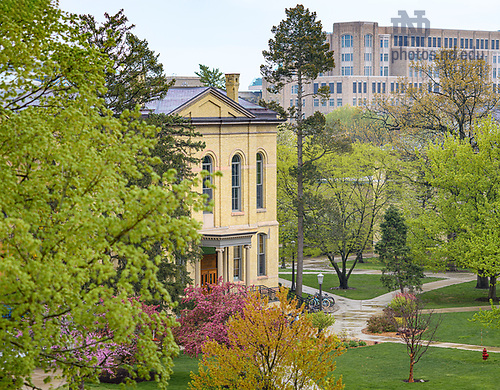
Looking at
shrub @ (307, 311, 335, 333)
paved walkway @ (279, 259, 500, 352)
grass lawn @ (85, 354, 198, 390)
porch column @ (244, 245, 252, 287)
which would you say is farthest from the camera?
porch column @ (244, 245, 252, 287)

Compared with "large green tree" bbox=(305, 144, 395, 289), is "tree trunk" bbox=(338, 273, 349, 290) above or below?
below

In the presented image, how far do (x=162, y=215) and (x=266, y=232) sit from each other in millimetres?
30817

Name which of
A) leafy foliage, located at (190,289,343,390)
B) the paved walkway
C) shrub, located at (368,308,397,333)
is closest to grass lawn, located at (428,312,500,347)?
the paved walkway

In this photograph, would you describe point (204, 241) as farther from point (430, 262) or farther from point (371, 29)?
point (371, 29)

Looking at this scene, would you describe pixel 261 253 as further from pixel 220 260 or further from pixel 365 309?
pixel 365 309

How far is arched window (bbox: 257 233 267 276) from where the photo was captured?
39.8m

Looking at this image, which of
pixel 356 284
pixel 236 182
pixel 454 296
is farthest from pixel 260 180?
pixel 454 296

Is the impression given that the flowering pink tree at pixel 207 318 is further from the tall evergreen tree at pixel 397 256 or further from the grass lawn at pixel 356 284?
the grass lawn at pixel 356 284

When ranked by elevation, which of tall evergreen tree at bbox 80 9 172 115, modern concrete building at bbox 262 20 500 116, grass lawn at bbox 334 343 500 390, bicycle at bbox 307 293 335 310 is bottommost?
grass lawn at bbox 334 343 500 390

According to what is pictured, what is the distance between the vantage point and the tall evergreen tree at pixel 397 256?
132ft

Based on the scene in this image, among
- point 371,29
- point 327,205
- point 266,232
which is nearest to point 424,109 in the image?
point 327,205

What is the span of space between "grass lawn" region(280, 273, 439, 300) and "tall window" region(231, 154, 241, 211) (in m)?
11.4

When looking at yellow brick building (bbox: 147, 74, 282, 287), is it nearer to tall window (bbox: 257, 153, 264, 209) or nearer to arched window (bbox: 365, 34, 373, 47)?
tall window (bbox: 257, 153, 264, 209)

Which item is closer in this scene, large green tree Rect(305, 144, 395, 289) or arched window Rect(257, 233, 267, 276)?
arched window Rect(257, 233, 267, 276)
